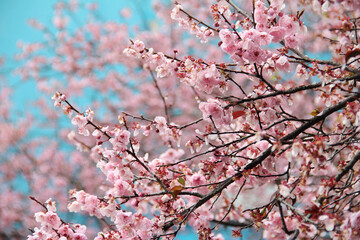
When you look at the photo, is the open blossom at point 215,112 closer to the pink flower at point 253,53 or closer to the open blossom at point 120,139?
the pink flower at point 253,53

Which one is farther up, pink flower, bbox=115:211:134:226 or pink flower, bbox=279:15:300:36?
pink flower, bbox=279:15:300:36

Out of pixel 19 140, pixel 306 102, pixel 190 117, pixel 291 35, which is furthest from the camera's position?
pixel 19 140

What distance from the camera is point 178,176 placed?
93.5 inches

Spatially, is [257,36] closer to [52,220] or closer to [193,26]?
[193,26]

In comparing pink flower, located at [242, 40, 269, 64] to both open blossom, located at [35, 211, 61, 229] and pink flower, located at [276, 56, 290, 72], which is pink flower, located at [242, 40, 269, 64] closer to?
pink flower, located at [276, 56, 290, 72]

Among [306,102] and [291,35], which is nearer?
[291,35]

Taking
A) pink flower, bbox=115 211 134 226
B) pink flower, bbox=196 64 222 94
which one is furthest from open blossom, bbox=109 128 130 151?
pink flower, bbox=196 64 222 94

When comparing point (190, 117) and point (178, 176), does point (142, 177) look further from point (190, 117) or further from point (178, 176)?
point (190, 117)

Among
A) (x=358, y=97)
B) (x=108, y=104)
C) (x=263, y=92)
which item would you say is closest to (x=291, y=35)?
(x=263, y=92)


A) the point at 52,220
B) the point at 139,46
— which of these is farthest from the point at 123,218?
the point at 139,46

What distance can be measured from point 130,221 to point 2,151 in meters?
7.49

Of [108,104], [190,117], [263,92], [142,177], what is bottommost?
[142,177]

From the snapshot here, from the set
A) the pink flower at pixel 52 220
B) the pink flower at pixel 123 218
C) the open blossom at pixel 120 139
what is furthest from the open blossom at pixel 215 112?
the pink flower at pixel 52 220

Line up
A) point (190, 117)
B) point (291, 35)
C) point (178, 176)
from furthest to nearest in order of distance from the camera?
point (190, 117) → point (178, 176) → point (291, 35)
